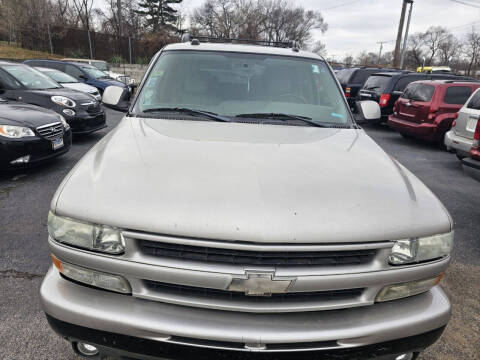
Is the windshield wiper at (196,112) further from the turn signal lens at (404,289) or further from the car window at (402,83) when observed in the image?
the car window at (402,83)

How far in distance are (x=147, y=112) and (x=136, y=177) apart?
42.3 inches

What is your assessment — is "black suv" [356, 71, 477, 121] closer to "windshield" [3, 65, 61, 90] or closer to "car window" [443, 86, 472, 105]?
"car window" [443, 86, 472, 105]

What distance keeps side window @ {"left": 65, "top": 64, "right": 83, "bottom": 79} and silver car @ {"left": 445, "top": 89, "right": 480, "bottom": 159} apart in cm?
1223

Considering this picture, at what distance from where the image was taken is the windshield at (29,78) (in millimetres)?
7184

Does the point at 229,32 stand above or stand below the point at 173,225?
above

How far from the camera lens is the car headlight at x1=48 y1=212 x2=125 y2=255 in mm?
1473

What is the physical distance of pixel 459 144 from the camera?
6316 mm

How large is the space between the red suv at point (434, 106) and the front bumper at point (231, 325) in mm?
7962

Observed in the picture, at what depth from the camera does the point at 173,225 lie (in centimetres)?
142

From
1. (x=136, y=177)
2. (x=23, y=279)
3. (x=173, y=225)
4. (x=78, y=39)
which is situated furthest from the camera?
(x=78, y=39)

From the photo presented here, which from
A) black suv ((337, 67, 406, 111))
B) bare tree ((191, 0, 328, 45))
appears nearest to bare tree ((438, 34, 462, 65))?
bare tree ((191, 0, 328, 45))

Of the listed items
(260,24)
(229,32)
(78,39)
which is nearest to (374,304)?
(78,39)

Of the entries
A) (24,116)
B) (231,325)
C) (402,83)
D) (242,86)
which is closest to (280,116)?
(242,86)

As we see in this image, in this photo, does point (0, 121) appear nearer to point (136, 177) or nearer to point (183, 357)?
point (136, 177)
